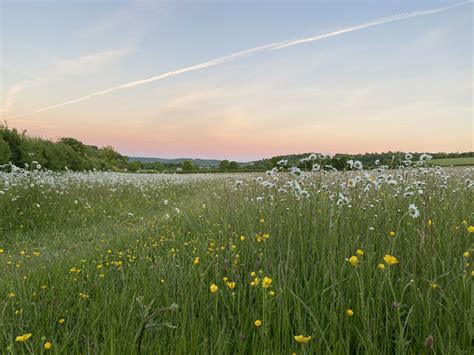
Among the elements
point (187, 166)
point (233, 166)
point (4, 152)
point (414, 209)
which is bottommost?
point (414, 209)

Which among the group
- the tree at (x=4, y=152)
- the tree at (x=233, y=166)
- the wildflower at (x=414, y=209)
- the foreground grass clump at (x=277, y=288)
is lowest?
the foreground grass clump at (x=277, y=288)

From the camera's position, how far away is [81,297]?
3.32m

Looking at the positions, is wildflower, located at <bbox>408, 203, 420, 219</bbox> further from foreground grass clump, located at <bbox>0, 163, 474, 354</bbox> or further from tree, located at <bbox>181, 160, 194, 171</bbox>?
tree, located at <bbox>181, 160, 194, 171</bbox>

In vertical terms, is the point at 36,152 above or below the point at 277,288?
above

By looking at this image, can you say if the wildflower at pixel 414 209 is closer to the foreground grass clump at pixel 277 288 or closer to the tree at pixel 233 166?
the foreground grass clump at pixel 277 288

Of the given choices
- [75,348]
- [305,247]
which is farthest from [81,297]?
[305,247]

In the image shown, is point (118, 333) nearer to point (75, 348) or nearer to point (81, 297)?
point (75, 348)

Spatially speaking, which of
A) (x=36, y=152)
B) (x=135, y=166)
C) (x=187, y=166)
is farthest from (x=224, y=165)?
(x=36, y=152)

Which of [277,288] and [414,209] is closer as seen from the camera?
[277,288]

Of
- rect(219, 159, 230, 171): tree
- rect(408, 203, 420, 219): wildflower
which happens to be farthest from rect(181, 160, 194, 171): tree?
rect(408, 203, 420, 219): wildflower

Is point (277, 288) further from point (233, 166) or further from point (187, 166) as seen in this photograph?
point (187, 166)

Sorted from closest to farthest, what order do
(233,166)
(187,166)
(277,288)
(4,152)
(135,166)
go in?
(277,288)
(4,152)
(233,166)
(135,166)
(187,166)

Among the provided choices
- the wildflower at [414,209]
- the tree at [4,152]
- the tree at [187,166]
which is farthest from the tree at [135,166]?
the wildflower at [414,209]

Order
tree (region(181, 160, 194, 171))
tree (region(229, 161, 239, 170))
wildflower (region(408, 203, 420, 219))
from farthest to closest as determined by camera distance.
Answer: tree (region(181, 160, 194, 171)) < tree (region(229, 161, 239, 170)) < wildflower (region(408, 203, 420, 219))
